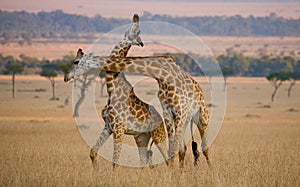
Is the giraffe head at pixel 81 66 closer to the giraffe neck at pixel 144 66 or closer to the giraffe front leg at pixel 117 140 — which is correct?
the giraffe neck at pixel 144 66

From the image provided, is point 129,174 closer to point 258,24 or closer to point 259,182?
point 259,182

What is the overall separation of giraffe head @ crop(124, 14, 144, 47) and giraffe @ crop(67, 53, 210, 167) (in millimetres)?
278

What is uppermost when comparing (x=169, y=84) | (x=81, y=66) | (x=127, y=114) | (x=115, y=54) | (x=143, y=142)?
(x=115, y=54)

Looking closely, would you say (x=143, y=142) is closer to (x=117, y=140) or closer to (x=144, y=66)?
(x=117, y=140)

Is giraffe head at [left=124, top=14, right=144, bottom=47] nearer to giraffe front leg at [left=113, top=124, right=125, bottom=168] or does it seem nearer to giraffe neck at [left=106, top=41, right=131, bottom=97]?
giraffe neck at [left=106, top=41, right=131, bottom=97]

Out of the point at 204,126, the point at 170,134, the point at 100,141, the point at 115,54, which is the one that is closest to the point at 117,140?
the point at 100,141

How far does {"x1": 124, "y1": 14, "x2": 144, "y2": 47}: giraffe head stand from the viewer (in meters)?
11.2

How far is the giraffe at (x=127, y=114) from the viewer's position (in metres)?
11.2

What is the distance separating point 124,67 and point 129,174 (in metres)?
1.71

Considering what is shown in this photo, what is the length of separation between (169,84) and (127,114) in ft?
2.88

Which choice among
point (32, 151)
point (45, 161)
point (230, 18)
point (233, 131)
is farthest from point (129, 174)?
point (230, 18)

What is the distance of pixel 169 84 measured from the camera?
11.1 metres

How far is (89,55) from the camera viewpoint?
11047 mm

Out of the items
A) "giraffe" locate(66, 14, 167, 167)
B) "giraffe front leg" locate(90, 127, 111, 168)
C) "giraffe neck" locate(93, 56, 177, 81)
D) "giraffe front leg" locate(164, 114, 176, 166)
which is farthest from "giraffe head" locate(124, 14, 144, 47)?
"giraffe front leg" locate(90, 127, 111, 168)
